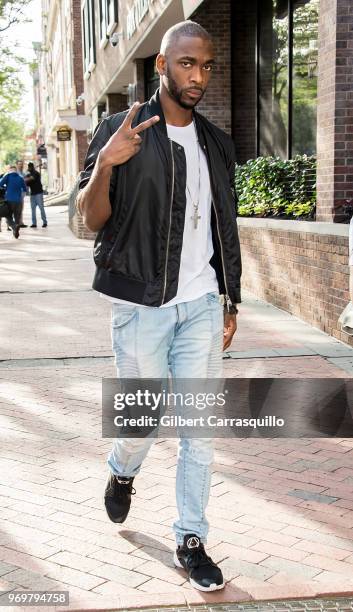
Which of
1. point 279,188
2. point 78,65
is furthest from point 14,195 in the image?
point 78,65

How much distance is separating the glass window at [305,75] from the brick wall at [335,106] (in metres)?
3.05

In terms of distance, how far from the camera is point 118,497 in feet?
12.1

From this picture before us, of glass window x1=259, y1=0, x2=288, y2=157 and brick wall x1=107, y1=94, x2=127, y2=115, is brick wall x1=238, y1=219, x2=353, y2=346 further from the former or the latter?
brick wall x1=107, y1=94, x2=127, y2=115

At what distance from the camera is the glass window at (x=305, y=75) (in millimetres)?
11531

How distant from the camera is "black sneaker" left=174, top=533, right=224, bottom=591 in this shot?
3205mm

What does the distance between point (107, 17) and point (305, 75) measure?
1137cm

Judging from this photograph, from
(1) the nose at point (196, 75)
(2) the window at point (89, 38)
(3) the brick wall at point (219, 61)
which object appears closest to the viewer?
(1) the nose at point (196, 75)

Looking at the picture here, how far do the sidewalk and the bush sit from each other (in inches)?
112

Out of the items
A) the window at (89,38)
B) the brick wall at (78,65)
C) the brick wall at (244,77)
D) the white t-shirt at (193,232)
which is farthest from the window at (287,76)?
the brick wall at (78,65)

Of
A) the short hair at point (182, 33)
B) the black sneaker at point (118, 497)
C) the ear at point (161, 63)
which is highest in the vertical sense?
the short hair at point (182, 33)

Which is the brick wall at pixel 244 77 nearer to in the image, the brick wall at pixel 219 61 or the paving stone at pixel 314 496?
the brick wall at pixel 219 61

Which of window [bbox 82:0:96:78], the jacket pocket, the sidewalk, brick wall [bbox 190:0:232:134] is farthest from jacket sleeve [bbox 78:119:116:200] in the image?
window [bbox 82:0:96:78]

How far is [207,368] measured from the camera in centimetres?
334

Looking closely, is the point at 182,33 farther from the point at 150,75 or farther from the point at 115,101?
the point at 115,101
